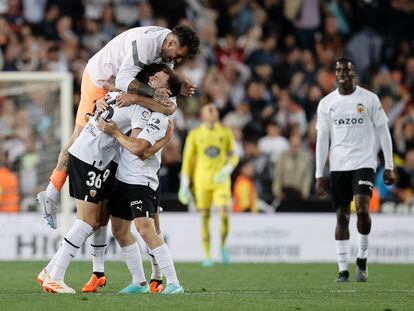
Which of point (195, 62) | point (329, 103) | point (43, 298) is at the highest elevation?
point (195, 62)

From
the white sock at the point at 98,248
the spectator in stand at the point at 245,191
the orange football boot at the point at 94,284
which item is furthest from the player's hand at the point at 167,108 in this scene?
the spectator in stand at the point at 245,191

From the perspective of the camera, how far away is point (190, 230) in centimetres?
2083

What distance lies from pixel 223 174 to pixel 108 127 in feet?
26.4

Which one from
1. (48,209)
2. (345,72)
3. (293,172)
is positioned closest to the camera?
(48,209)

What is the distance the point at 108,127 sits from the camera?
11320 mm

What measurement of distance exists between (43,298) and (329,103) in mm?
5182

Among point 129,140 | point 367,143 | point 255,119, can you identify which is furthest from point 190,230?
point 129,140

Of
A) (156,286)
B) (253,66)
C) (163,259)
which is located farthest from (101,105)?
(253,66)

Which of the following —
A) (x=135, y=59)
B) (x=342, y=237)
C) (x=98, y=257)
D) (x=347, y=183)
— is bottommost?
(x=98, y=257)

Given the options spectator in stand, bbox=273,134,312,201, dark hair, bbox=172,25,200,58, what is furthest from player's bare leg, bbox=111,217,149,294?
spectator in stand, bbox=273,134,312,201

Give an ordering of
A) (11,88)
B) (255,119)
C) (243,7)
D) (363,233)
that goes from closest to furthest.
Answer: (363,233) → (11,88) → (255,119) → (243,7)

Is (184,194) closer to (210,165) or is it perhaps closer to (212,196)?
(212,196)

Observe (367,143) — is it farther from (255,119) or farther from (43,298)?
(255,119)

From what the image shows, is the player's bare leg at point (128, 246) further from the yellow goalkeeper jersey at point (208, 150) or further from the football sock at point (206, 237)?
the yellow goalkeeper jersey at point (208, 150)
